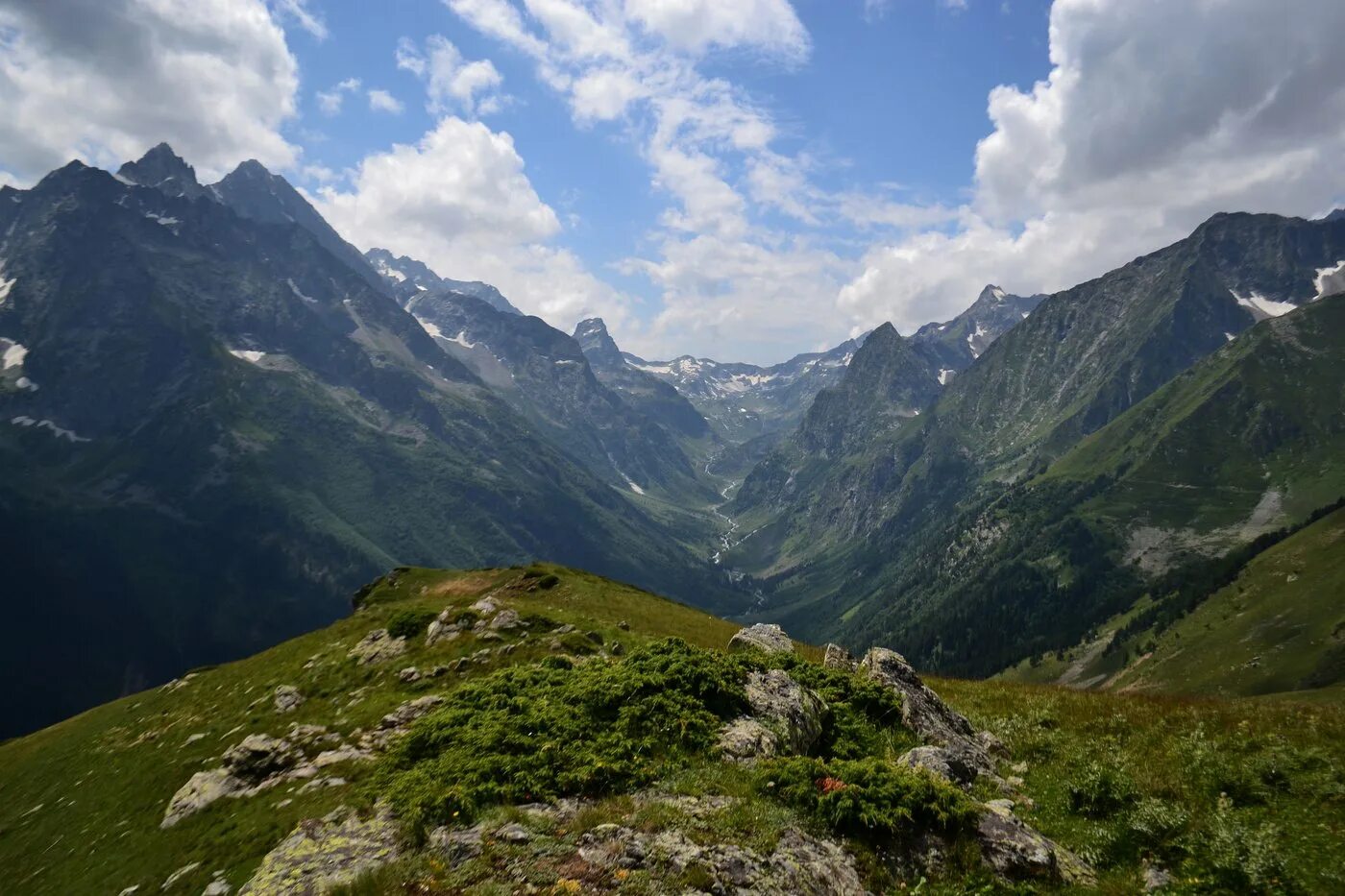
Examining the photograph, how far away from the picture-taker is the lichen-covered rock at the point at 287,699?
3847 cm

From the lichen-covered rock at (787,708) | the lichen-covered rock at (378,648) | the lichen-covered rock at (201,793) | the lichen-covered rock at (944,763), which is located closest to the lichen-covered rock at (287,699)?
the lichen-covered rock at (378,648)

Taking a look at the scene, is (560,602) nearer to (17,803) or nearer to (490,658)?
(490,658)

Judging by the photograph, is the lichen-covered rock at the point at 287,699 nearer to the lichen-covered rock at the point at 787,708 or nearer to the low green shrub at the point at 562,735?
the low green shrub at the point at 562,735

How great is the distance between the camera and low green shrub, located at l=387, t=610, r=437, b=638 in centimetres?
4444

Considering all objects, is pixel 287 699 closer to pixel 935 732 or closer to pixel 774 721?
pixel 774 721

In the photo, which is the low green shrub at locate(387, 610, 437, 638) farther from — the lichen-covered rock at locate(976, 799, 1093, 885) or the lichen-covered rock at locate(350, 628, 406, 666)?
the lichen-covered rock at locate(976, 799, 1093, 885)

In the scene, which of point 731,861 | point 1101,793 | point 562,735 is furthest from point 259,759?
point 1101,793

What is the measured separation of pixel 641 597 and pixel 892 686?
1682 inches

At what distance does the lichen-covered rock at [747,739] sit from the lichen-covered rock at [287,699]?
101ft

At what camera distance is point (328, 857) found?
15.2 meters

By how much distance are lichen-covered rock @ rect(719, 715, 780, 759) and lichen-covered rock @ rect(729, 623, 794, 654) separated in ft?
35.6

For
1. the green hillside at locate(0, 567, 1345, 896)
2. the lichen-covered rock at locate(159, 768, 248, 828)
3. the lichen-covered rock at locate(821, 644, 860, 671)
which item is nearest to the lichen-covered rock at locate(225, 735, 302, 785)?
the green hillside at locate(0, 567, 1345, 896)

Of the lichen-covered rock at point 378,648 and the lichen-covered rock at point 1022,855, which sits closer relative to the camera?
the lichen-covered rock at point 1022,855

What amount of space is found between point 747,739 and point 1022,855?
781 cm
